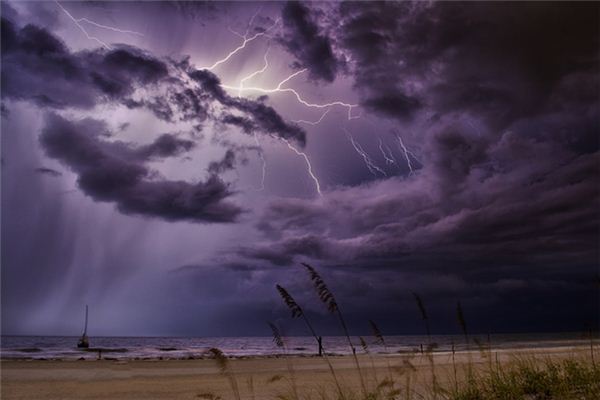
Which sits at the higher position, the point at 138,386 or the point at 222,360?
the point at 222,360

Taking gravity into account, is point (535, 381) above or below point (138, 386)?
above

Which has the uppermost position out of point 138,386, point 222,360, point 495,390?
point 222,360

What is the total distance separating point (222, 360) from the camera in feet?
16.2

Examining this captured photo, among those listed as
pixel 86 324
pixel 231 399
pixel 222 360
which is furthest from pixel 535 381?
pixel 86 324

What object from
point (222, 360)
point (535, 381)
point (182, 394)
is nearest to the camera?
point (222, 360)

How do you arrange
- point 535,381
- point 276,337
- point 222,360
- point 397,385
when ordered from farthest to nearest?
1. point 397,385
2. point 535,381
3. point 276,337
4. point 222,360

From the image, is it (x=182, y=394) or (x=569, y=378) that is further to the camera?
(x=182, y=394)

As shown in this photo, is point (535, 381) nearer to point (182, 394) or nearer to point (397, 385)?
point (397, 385)

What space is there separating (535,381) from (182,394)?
34.0 ft

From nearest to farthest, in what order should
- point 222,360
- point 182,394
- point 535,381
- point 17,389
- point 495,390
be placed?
point 222,360
point 495,390
point 535,381
point 182,394
point 17,389

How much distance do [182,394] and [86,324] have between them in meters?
71.9

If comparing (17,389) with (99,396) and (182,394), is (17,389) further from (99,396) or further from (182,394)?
(182,394)

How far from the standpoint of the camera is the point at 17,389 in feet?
57.1

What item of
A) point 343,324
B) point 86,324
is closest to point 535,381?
point 343,324
